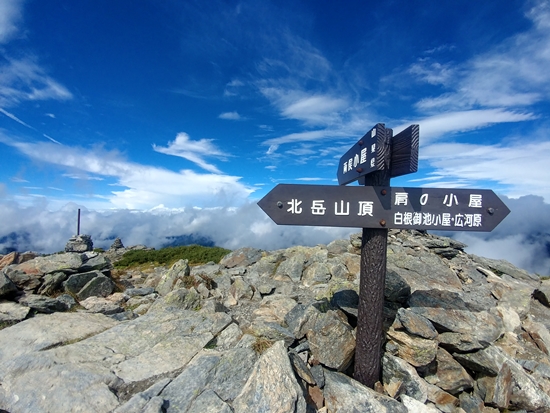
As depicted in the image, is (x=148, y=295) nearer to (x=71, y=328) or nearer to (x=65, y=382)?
(x=71, y=328)

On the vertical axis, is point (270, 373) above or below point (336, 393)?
above

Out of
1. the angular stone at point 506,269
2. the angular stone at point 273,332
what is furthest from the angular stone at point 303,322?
the angular stone at point 506,269

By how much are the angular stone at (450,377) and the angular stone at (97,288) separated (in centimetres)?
1119

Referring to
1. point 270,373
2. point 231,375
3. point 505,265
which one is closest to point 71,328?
point 231,375

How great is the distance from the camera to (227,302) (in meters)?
9.60

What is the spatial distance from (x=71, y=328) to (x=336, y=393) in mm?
6541

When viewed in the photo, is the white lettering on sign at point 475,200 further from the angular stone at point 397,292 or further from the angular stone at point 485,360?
the angular stone at point 485,360

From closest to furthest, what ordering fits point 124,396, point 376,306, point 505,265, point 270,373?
point 270,373 < point 124,396 < point 376,306 < point 505,265

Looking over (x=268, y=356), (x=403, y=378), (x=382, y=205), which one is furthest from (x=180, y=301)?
(x=382, y=205)

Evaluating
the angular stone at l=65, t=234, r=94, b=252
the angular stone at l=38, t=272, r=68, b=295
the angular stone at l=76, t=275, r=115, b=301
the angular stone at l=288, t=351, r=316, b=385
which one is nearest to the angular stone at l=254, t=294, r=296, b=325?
the angular stone at l=288, t=351, r=316, b=385

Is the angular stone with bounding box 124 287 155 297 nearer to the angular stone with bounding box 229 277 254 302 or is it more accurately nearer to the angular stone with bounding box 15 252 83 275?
the angular stone with bounding box 15 252 83 275

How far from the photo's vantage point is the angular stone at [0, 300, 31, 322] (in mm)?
7371

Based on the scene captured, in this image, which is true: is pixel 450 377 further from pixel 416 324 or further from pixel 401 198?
pixel 401 198

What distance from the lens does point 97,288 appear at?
34.9ft
